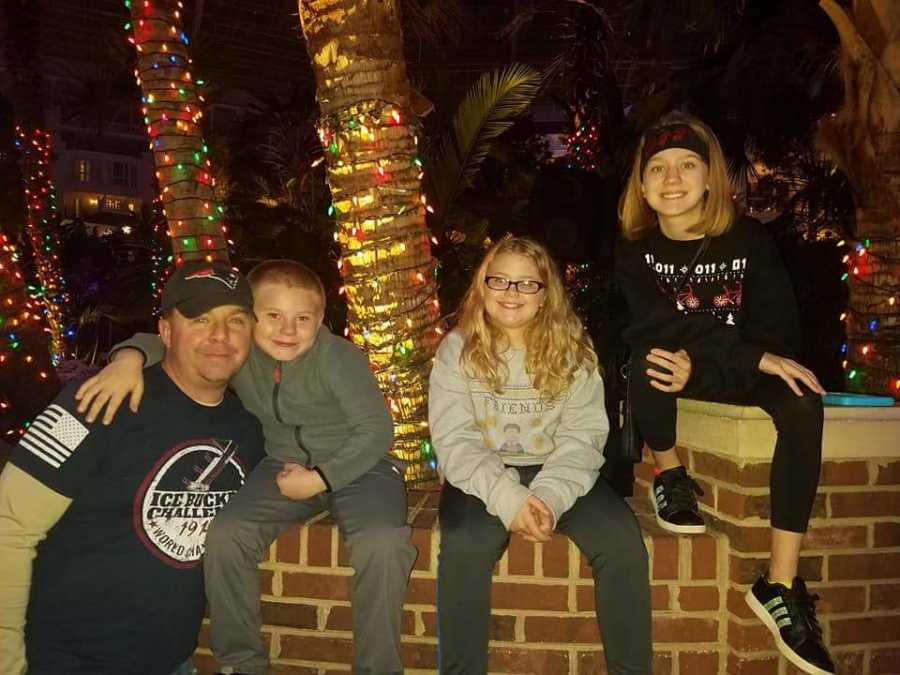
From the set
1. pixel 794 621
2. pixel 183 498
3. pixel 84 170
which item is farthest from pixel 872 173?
pixel 84 170

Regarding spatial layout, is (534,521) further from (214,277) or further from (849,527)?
(214,277)

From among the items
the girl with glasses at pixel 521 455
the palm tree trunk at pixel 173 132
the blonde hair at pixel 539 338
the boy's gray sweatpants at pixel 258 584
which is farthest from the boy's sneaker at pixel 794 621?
the palm tree trunk at pixel 173 132

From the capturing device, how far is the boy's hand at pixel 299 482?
8.54 feet

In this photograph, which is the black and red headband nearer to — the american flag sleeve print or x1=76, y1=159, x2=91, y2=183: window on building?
the american flag sleeve print

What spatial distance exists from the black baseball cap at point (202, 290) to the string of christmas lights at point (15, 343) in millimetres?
3958

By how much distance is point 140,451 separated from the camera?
2270 millimetres

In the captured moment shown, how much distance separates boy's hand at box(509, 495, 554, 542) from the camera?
2443 millimetres

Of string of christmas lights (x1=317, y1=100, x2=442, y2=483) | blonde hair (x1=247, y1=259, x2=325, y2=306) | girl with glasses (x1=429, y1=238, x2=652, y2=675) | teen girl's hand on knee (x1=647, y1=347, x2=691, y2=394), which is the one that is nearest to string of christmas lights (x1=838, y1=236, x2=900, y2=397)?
teen girl's hand on knee (x1=647, y1=347, x2=691, y2=394)

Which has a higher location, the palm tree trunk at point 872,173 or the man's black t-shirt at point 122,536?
the palm tree trunk at point 872,173

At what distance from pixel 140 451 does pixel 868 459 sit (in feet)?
9.05

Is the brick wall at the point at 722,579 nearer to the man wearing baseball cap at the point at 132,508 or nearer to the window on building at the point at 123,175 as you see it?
the man wearing baseball cap at the point at 132,508

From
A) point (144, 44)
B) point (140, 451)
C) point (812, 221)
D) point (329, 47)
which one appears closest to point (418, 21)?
point (144, 44)

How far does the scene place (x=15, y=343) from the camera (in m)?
5.54

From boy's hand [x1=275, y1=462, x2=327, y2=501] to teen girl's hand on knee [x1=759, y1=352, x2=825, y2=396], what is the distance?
1.84 m
